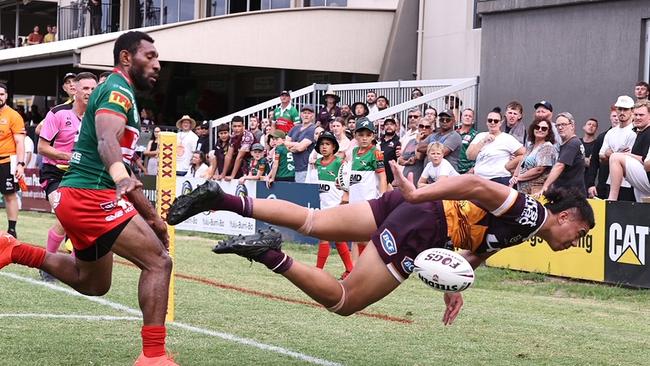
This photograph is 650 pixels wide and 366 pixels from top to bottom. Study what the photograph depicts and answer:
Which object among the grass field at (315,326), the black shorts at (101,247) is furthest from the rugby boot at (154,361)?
the black shorts at (101,247)

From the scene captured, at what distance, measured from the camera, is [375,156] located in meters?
14.2

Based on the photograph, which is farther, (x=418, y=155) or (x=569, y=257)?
(x=418, y=155)

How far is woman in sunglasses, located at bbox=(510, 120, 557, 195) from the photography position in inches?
534

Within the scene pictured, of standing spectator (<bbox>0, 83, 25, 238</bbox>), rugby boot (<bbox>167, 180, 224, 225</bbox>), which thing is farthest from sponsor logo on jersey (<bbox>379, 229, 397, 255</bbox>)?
standing spectator (<bbox>0, 83, 25, 238</bbox>)

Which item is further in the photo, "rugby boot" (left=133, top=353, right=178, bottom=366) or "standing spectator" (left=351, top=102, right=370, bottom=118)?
"standing spectator" (left=351, top=102, right=370, bottom=118)

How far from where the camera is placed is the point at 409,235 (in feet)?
22.4

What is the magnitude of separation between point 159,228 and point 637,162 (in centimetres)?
782

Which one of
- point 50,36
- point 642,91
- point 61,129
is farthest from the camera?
point 50,36

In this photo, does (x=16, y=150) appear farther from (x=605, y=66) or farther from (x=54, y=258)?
(x=605, y=66)

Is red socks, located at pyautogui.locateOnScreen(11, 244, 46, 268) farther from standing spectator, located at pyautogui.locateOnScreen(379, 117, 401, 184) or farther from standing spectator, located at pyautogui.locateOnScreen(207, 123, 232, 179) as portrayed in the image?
standing spectator, located at pyautogui.locateOnScreen(207, 123, 232, 179)

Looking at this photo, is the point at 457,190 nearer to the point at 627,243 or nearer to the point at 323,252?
the point at 627,243

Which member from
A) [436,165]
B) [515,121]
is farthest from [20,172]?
[515,121]

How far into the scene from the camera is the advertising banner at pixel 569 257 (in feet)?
42.3

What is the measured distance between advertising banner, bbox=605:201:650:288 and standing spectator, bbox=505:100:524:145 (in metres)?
2.73
